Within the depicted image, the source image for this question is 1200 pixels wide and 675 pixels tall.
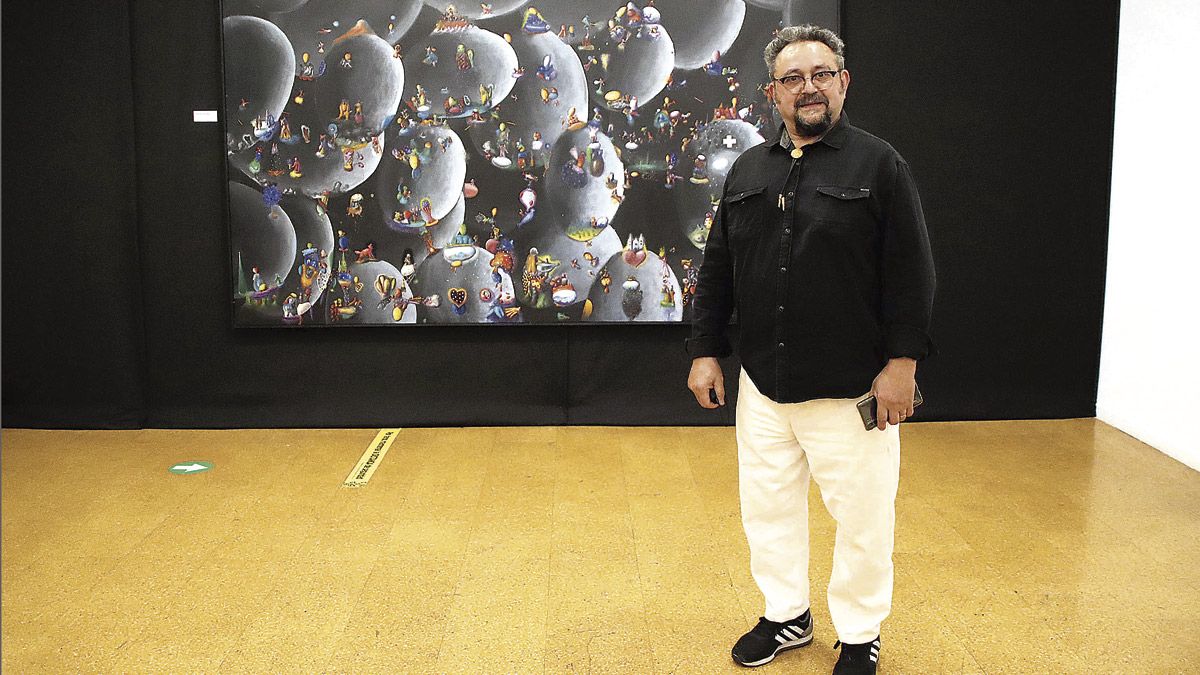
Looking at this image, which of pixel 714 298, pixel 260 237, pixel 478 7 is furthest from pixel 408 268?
pixel 714 298

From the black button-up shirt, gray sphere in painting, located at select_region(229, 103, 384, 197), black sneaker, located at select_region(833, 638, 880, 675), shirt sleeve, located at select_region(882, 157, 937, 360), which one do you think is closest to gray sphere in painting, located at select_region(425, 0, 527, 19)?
gray sphere in painting, located at select_region(229, 103, 384, 197)

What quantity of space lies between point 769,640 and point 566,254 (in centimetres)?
290

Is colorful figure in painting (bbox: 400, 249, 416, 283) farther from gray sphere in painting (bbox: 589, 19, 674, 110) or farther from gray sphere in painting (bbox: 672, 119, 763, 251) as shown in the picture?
gray sphere in painting (bbox: 672, 119, 763, 251)

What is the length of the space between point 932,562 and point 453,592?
57.6 inches

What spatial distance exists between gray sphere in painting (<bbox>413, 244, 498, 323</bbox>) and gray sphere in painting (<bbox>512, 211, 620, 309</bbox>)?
0.52ft

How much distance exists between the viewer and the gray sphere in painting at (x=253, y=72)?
5.01 metres

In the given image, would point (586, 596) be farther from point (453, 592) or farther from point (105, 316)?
point (105, 316)

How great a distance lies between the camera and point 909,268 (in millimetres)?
2238

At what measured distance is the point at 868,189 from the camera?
2244 millimetres

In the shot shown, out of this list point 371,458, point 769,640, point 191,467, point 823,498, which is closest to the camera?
point 823,498

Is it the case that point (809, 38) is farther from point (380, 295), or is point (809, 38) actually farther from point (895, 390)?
point (380, 295)

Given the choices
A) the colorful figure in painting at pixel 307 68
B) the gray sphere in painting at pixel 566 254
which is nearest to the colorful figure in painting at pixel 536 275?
the gray sphere in painting at pixel 566 254

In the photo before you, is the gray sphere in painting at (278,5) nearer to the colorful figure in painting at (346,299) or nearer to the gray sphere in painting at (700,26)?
the colorful figure in painting at (346,299)

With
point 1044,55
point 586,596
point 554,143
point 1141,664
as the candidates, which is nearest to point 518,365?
point 554,143
